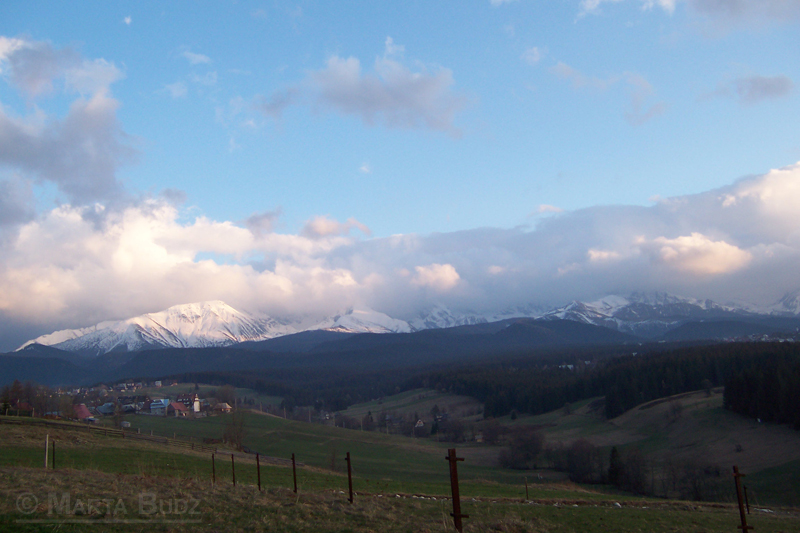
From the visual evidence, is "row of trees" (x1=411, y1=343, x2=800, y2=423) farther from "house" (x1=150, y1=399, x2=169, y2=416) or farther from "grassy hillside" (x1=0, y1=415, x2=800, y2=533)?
"house" (x1=150, y1=399, x2=169, y2=416)

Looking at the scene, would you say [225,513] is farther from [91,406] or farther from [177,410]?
[91,406]

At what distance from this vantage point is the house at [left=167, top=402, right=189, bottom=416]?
127 m

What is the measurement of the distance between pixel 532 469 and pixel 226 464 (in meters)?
52.1

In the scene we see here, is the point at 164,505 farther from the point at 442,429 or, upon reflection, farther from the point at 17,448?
the point at 442,429

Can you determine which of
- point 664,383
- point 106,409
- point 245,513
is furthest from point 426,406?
point 245,513

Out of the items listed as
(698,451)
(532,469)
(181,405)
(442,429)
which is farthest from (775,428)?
(181,405)

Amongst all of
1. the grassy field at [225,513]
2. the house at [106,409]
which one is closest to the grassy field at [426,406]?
the house at [106,409]

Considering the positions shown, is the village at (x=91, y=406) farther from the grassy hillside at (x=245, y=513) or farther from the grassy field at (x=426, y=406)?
the grassy hillside at (x=245, y=513)

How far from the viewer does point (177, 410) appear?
423ft

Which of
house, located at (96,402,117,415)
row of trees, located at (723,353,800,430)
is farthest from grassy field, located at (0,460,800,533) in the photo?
house, located at (96,402,117,415)

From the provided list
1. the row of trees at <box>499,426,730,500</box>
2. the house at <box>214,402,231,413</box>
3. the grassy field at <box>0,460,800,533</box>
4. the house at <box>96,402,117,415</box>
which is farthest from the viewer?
the house at <box>214,402,231,413</box>

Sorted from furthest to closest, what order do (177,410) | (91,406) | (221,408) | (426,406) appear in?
(426,406) → (91,406) → (221,408) → (177,410)

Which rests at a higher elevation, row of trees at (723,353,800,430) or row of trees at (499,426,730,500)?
row of trees at (723,353,800,430)

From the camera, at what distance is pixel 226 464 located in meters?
37.6
